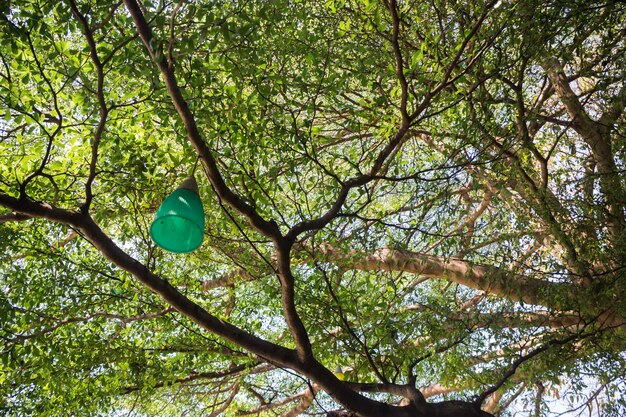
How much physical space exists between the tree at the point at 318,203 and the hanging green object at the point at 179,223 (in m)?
0.35

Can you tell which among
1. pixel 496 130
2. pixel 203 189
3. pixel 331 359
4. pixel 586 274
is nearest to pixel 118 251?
pixel 203 189

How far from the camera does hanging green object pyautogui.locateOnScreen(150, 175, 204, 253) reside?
2.57 m

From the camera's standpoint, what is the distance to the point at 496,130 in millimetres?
4004

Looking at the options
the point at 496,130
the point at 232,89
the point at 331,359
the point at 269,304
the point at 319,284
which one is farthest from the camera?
the point at 269,304

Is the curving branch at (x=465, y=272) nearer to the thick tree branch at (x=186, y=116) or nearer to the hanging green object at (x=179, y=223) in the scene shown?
the thick tree branch at (x=186, y=116)

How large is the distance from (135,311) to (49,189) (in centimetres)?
135

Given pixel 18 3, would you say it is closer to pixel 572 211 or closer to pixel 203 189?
pixel 203 189

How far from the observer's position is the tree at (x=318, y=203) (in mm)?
3455

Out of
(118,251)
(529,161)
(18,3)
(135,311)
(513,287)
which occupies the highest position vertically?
(529,161)

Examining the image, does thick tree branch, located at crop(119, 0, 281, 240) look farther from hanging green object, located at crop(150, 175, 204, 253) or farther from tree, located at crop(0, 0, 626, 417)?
hanging green object, located at crop(150, 175, 204, 253)

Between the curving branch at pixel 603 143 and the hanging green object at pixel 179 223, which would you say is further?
the curving branch at pixel 603 143

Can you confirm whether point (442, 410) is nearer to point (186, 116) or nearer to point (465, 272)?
point (465, 272)

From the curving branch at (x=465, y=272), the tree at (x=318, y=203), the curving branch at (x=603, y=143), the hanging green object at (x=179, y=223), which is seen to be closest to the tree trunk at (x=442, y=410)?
the tree at (x=318, y=203)

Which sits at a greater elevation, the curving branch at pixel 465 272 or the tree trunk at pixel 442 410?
the curving branch at pixel 465 272
